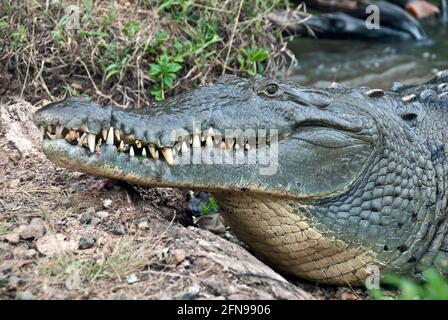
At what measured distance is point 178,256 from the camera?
3154mm

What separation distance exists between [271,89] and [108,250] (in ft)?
4.27

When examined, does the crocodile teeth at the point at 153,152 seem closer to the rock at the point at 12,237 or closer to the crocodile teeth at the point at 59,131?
the crocodile teeth at the point at 59,131

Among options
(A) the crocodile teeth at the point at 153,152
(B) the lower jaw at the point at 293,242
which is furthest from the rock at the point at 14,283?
(B) the lower jaw at the point at 293,242

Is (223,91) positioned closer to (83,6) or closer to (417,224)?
(417,224)

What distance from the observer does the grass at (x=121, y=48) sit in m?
5.58

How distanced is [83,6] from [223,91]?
8.87 feet

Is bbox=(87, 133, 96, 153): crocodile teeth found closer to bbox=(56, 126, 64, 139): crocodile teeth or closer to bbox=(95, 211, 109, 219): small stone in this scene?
bbox=(56, 126, 64, 139): crocodile teeth

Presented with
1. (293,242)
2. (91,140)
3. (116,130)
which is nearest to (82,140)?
(91,140)

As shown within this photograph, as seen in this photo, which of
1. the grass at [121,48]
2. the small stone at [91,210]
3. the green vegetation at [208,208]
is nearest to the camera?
the small stone at [91,210]

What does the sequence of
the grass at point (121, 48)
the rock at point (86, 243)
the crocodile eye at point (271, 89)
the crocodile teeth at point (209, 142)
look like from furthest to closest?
the grass at point (121, 48)
the crocodile eye at point (271, 89)
the crocodile teeth at point (209, 142)
the rock at point (86, 243)

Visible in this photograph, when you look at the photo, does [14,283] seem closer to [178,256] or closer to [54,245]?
[54,245]
